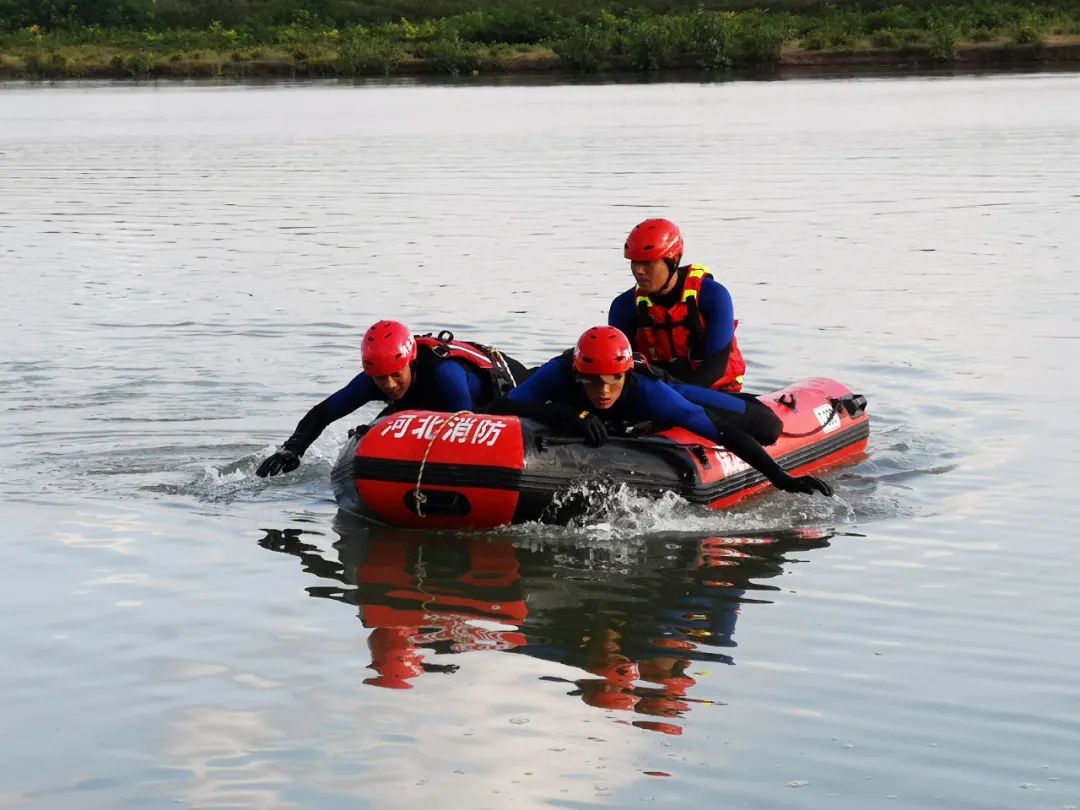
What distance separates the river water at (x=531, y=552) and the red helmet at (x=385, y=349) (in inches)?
35.1

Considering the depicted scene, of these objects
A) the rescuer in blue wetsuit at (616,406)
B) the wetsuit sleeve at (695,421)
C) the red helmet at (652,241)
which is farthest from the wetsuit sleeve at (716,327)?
the wetsuit sleeve at (695,421)

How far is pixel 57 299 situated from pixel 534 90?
28713 mm

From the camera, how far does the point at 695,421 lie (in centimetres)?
905

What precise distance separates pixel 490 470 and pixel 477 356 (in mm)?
1143

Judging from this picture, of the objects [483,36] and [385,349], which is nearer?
[385,349]

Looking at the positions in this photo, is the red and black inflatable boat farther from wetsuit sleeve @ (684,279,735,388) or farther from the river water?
wetsuit sleeve @ (684,279,735,388)

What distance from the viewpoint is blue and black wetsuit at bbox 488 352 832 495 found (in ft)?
29.7

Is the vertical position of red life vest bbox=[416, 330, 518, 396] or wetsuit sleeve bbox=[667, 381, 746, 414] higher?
red life vest bbox=[416, 330, 518, 396]

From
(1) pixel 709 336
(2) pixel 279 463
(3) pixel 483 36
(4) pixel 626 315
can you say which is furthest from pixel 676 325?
(3) pixel 483 36

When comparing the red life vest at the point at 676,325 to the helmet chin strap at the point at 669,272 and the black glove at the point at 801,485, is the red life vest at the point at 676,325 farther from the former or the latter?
the black glove at the point at 801,485

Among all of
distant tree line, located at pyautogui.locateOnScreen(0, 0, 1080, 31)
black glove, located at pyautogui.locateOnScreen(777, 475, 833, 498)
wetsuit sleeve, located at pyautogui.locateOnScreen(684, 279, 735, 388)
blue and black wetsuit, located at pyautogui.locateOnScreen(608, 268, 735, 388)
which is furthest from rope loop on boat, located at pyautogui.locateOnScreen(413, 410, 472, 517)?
distant tree line, located at pyautogui.locateOnScreen(0, 0, 1080, 31)

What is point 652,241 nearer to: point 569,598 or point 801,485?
point 801,485

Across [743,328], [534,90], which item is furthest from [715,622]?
[534,90]

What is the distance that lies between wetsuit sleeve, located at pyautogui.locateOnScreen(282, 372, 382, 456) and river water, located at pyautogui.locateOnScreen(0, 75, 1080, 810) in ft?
1.30
